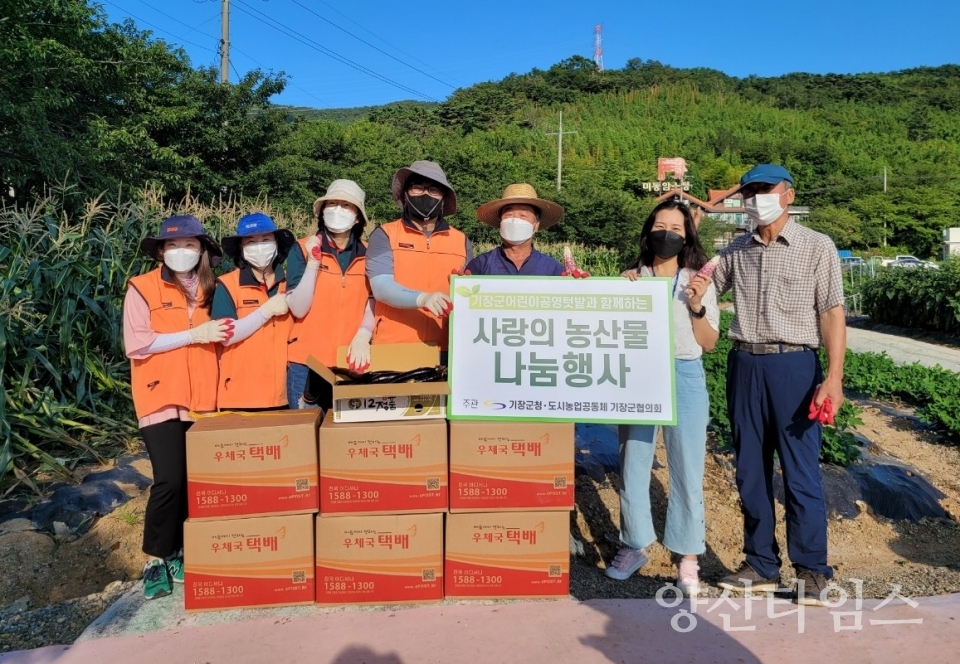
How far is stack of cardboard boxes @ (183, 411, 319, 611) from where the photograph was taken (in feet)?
8.42

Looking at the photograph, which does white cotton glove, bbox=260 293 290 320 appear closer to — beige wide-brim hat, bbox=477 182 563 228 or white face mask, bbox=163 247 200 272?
white face mask, bbox=163 247 200 272

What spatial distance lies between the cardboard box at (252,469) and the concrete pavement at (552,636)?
45 centimetres

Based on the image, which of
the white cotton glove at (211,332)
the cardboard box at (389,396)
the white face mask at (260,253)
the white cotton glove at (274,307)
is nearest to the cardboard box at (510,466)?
the cardboard box at (389,396)

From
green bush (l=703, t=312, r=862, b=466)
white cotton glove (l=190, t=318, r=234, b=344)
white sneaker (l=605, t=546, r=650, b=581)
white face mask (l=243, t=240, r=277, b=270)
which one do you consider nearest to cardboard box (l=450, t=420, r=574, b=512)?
white sneaker (l=605, t=546, r=650, b=581)

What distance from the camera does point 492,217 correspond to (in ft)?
10.9

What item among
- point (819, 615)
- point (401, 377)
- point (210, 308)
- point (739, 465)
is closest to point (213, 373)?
point (210, 308)

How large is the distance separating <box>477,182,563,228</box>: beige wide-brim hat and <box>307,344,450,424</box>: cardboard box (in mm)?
846

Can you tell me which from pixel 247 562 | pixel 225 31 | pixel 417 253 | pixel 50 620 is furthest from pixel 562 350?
pixel 225 31

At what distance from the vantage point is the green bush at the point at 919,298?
43.3ft

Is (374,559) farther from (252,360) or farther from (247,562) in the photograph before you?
(252,360)

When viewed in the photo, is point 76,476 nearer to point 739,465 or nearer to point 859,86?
point 739,465

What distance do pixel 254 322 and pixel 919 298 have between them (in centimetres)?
1566

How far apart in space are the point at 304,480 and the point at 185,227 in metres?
1.24

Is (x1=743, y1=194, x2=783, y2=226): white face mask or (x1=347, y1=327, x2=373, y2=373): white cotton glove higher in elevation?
(x1=743, y1=194, x2=783, y2=226): white face mask
